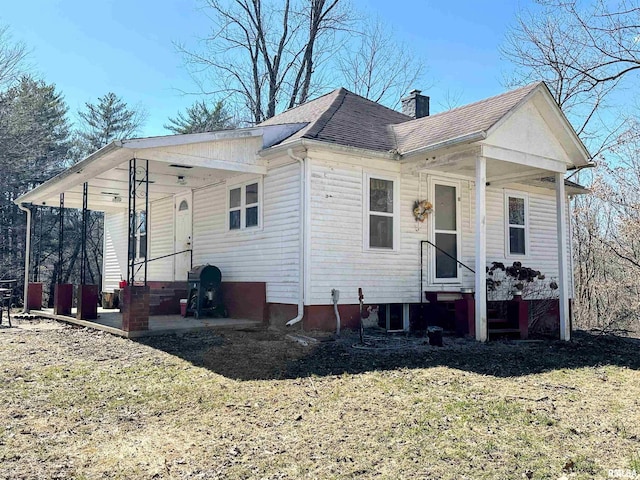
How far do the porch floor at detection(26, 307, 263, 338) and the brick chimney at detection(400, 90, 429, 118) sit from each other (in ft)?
24.3

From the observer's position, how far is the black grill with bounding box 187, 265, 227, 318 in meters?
10.3

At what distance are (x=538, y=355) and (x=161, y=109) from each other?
28530 millimetres

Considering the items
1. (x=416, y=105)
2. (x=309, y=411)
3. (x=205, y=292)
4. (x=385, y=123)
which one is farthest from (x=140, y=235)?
(x=309, y=411)

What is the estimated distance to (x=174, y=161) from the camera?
8.46 meters

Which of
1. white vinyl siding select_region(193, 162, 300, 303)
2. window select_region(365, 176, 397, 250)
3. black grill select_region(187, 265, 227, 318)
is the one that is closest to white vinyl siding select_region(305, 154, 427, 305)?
window select_region(365, 176, 397, 250)

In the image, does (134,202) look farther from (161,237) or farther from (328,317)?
(161,237)

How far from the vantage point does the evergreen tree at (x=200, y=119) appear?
96.0ft

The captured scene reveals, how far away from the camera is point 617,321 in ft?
46.9

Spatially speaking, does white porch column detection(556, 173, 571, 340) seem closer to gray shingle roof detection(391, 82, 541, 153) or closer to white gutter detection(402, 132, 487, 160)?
gray shingle roof detection(391, 82, 541, 153)

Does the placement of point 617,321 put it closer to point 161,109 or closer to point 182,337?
point 182,337

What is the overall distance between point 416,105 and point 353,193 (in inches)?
219

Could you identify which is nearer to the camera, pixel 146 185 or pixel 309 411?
pixel 309 411

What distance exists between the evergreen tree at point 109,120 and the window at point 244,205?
19.1m

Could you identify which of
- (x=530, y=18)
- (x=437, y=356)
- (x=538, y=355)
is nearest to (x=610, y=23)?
(x=530, y=18)
